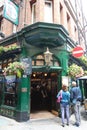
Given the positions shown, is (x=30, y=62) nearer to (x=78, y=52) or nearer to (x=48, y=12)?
(x=78, y=52)

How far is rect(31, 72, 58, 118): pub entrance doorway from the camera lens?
1166 centimetres

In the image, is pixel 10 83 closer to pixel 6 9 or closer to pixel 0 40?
pixel 0 40

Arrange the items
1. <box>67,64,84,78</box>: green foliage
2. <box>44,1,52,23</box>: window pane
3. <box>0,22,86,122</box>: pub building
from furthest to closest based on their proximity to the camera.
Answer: <box>44,1,52,23</box>: window pane
<box>67,64,84,78</box>: green foliage
<box>0,22,86,122</box>: pub building

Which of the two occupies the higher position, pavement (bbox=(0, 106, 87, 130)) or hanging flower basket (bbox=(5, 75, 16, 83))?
hanging flower basket (bbox=(5, 75, 16, 83))

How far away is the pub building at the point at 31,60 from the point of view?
904cm

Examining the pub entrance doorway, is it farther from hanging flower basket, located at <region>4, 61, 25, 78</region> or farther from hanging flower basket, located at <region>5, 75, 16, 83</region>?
hanging flower basket, located at <region>4, 61, 25, 78</region>

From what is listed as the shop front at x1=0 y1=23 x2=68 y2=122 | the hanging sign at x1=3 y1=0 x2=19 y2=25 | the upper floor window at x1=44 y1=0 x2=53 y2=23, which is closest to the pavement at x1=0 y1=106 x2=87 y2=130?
the shop front at x1=0 y1=23 x2=68 y2=122

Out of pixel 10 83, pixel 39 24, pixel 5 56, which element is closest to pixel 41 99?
pixel 10 83

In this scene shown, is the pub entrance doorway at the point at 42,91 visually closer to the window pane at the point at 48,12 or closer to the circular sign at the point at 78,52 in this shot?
the circular sign at the point at 78,52

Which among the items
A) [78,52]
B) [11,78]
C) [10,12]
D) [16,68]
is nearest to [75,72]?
[78,52]

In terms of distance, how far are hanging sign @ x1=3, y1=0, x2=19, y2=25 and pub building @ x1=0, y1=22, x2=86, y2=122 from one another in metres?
Result: 0.87

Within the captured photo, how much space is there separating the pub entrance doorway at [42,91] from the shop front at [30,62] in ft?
2.28

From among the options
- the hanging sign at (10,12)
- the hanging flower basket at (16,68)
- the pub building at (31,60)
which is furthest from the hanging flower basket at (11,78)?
the hanging sign at (10,12)

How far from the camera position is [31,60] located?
9391mm
